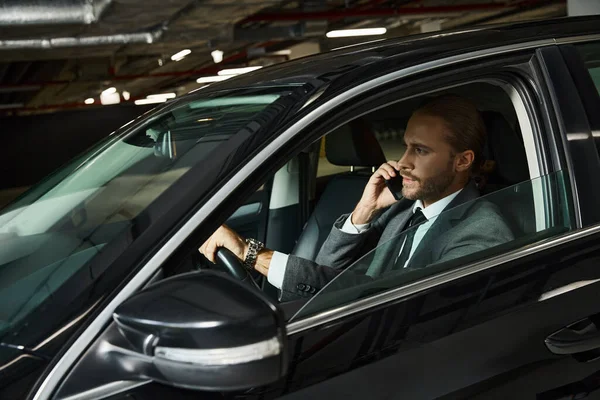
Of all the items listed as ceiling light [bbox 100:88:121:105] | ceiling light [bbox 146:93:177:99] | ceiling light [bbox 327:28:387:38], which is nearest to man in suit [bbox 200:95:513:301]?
ceiling light [bbox 327:28:387:38]

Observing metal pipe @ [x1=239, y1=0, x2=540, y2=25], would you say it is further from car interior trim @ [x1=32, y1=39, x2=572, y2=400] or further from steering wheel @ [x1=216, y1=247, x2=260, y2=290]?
car interior trim @ [x1=32, y1=39, x2=572, y2=400]

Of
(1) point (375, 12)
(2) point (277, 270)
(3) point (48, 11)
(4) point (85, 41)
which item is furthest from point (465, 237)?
(1) point (375, 12)

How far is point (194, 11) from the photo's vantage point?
11516 mm

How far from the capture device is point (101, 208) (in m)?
1.52

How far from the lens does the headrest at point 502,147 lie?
2094mm

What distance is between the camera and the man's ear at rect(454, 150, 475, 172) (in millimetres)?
2055

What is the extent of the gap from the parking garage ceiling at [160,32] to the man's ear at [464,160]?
645mm

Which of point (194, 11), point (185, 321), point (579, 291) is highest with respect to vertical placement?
point (194, 11)

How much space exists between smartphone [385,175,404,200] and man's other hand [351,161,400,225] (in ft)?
0.10

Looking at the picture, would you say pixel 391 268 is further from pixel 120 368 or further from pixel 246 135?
pixel 120 368

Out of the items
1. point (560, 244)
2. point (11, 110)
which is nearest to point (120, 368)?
point (560, 244)

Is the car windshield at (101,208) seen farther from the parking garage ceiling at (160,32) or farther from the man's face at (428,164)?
the parking garage ceiling at (160,32)

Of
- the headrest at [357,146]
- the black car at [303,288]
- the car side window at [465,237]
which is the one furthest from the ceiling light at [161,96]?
the car side window at [465,237]

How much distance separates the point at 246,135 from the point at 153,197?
0.20m
